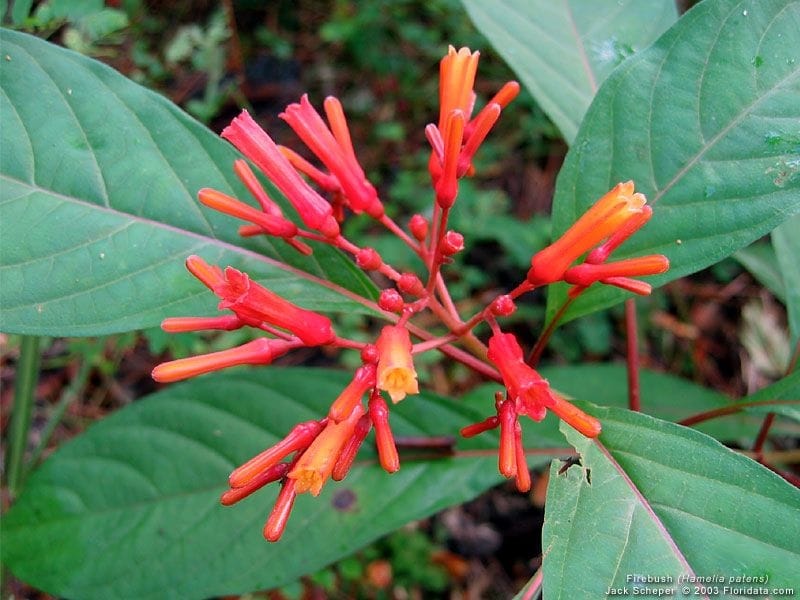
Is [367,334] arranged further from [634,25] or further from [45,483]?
[634,25]

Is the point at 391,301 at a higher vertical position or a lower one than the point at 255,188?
lower

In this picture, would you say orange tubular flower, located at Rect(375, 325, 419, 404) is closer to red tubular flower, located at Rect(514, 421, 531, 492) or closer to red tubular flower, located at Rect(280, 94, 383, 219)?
red tubular flower, located at Rect(514, 421, 531, 492)

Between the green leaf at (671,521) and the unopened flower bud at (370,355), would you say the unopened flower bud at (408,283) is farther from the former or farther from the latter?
the green leaf at (671,521)

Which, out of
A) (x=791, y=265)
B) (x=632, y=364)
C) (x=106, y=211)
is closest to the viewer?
(x=106, y=211)

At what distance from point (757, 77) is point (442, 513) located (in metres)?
2.00

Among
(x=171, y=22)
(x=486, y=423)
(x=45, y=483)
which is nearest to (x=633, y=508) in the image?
(x=486, y=423)

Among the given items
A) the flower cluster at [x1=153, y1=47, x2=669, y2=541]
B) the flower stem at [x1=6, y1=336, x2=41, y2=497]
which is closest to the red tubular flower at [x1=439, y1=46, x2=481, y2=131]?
the flower cluster at [x1=153, y1=47, x2=669, y2=541]

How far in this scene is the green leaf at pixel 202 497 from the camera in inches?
68.7

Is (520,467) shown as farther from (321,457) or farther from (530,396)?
(321,457)

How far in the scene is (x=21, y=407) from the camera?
2.06 metres

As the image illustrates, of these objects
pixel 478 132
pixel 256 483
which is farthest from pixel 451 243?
pixel 256 483

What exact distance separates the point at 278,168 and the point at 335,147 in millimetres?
125

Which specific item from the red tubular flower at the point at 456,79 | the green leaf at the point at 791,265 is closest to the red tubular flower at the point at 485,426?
the red tubular flower at the point at 456,79

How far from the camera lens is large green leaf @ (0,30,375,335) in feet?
4.42
